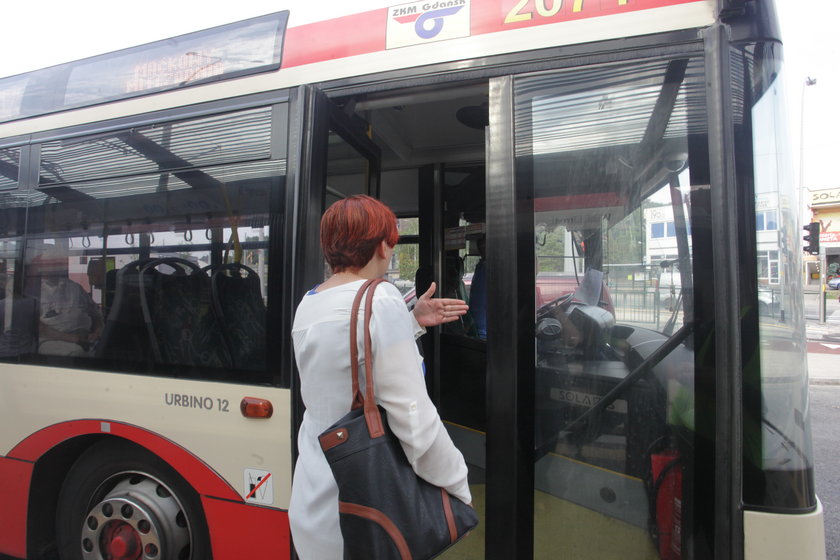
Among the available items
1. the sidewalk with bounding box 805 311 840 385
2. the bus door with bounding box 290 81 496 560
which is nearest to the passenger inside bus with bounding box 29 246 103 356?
the bus door with bounding box 290 81 496 560

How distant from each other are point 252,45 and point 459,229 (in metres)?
2.38

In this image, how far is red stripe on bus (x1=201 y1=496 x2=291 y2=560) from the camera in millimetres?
1812

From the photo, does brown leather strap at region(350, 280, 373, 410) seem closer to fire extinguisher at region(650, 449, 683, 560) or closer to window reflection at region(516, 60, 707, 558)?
window reflection at region(516, 60, 707, 558)

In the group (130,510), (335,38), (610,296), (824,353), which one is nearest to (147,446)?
(130,510)

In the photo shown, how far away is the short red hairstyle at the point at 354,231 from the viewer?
123 centimetres

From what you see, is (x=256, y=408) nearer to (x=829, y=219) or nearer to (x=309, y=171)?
(x=309, y=171)

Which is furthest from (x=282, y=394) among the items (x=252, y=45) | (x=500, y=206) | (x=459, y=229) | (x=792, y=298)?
(x=459, y=229)

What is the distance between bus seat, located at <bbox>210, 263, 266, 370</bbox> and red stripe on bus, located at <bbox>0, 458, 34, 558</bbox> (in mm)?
1269

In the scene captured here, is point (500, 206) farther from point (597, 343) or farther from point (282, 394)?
point (282, 394)

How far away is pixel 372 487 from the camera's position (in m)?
1.03

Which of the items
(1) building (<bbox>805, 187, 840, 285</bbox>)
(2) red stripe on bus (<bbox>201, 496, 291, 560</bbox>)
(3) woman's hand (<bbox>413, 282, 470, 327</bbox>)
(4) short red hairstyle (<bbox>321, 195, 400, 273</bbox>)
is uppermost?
(1) building (<bbox>805, 187, 840, 285</bbox>)

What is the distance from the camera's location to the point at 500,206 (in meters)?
1.63

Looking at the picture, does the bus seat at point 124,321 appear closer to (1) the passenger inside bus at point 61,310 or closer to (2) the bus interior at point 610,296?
(1) the passenger inside bus at point 61,310

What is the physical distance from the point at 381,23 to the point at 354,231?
1082 millimetres
